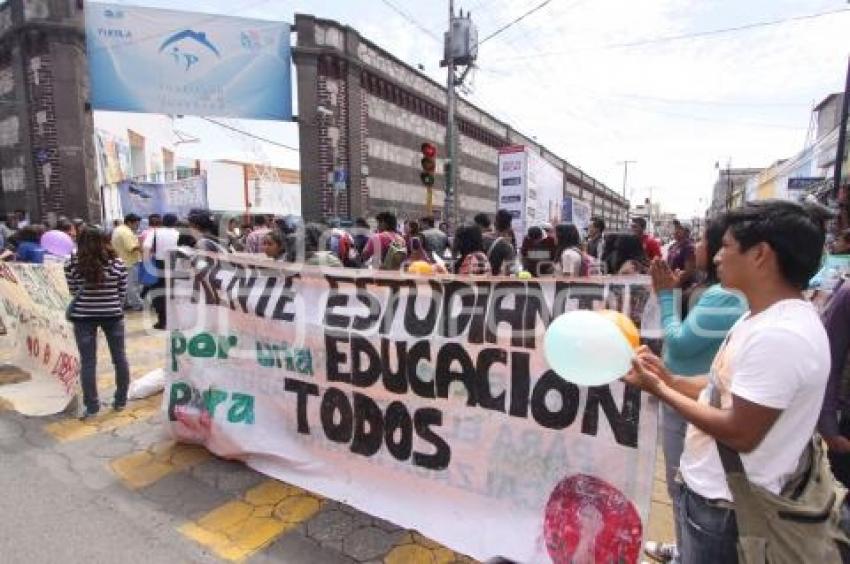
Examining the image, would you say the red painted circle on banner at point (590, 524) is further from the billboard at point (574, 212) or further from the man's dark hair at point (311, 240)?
the billboard at point (574, 212)

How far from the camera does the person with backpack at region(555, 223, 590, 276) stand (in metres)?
5.02

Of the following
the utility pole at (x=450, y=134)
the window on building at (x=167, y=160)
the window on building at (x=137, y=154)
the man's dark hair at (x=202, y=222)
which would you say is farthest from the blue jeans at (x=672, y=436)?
the window on building at (x=167, y=160)

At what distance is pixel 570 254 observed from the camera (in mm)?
5074

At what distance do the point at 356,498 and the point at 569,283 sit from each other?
165 cm

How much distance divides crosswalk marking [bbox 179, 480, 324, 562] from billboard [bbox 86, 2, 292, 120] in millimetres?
13085

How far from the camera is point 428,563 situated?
8.68 feet

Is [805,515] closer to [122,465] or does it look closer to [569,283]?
[569,283]

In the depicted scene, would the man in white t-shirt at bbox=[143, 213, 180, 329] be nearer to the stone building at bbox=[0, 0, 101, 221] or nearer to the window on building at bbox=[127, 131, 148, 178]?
the stone building at bbox=[0, 0, 101, 221]

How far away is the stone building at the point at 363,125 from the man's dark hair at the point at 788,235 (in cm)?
1678

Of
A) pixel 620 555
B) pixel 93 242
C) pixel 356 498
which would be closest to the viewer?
pixel 620 555

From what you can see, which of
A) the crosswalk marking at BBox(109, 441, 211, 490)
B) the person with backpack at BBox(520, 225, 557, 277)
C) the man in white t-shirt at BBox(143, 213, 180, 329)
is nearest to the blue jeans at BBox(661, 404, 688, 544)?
the crosswalk marking at BBox(109, 441, 211, 490)

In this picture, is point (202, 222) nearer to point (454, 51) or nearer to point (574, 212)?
point (454, 51)

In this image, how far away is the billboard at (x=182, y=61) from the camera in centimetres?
1330

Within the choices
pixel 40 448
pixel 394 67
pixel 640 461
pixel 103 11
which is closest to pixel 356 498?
pixel 640 461
